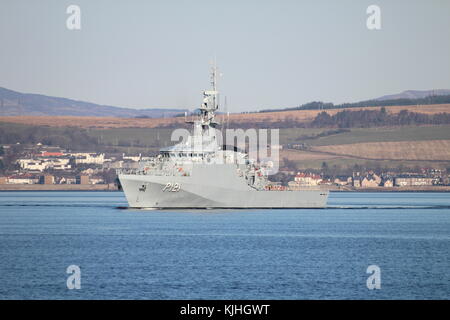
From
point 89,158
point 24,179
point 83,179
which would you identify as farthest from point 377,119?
point 24,179

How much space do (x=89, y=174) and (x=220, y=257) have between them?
131 meters

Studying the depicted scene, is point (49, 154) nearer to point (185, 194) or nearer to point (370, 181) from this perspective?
point (370, 181)

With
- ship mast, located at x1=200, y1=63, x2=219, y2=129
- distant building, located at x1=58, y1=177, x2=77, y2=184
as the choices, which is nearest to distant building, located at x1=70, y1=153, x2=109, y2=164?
distant building, located at x1=58, y1=177, x2=77, y2=184

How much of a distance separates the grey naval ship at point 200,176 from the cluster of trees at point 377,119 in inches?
5217

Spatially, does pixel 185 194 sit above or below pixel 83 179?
above

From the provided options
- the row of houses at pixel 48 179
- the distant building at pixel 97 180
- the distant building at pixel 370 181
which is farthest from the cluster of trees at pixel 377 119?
the row of houses at pixel 48 179

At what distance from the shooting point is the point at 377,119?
19475 cm

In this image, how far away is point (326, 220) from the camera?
6034cm

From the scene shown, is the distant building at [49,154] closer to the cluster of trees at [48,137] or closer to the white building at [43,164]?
the white building at [43,164]

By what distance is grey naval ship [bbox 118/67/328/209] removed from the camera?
55375 mm

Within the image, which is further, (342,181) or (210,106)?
(342,181)
